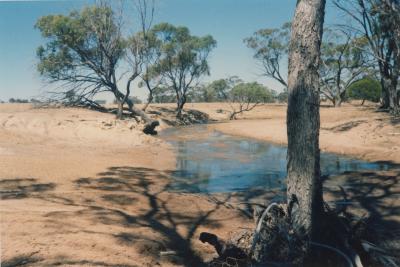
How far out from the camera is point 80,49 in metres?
27.2

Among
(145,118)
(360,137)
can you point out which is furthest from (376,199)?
(145,118)

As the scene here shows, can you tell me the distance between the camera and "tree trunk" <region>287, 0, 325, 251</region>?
4.77 metres

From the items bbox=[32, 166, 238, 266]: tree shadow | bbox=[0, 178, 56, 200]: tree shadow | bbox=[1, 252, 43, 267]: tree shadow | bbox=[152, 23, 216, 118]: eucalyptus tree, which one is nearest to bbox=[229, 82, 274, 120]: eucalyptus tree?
bbox=[152, 23, 216, 118]: eucalyptus tree

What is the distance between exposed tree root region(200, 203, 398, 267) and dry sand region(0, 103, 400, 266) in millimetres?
416

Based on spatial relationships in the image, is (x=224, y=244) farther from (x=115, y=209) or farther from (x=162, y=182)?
(x=162, y=182)

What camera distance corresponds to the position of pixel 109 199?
742 cm

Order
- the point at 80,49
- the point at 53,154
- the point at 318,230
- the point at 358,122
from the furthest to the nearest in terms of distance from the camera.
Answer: the point at 80,49 → the point at 358,122 → the point at 53,154 → the point at 318,230

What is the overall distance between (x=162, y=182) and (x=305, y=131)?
17.9 feet

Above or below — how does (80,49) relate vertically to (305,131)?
above

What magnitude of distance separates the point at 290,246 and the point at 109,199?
4.01 m

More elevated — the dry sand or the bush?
the bush

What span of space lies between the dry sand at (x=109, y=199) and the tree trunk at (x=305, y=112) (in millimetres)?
1282

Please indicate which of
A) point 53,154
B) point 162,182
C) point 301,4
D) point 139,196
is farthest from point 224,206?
point 53,154

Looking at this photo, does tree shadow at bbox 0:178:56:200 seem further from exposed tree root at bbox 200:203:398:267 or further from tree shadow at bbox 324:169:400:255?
tree shadow at bbox 324:169:400:255
